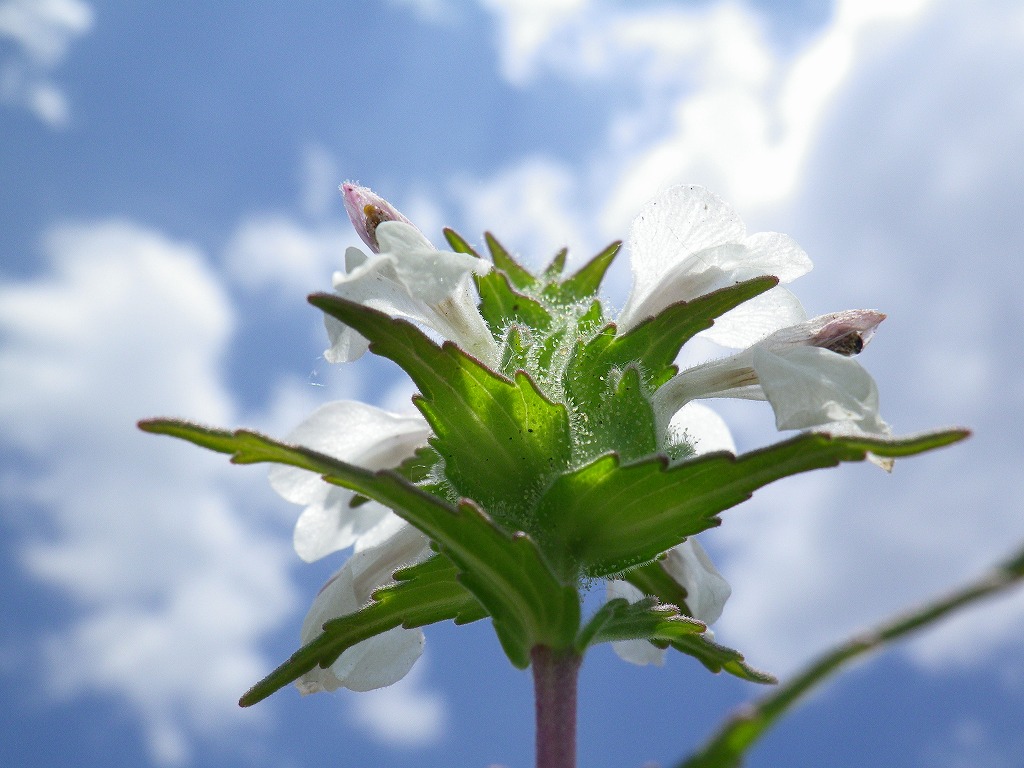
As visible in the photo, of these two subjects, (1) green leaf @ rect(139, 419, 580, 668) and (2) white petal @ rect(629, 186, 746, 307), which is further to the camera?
(2) white petal @ rect(629, 186, 746, 307)

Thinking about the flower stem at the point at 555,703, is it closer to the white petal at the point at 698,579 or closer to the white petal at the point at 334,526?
the white petal at the point at 698,579

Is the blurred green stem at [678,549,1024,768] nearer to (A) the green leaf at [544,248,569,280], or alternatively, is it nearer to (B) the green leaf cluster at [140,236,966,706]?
(B) the green leaf cluster at [140,236,966,706]

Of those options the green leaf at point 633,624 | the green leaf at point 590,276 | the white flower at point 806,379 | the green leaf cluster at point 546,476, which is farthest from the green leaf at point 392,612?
the green leaf at point 590,276

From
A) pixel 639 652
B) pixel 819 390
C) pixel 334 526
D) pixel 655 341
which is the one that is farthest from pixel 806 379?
pixel 334 526

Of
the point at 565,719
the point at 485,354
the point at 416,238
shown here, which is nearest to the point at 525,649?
the point at 565,719

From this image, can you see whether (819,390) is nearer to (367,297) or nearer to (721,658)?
(721,658)

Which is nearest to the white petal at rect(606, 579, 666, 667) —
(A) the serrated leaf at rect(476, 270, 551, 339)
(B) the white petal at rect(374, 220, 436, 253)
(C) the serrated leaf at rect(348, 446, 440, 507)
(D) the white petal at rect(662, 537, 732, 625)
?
(D) the white petal at rect(662, 537, 732, 625)
